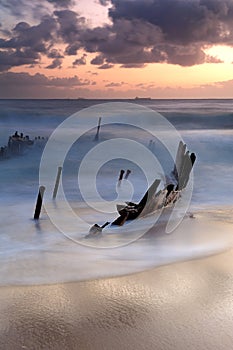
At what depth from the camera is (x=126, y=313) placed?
381 cm

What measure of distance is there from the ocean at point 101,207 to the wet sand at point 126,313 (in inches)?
15.4

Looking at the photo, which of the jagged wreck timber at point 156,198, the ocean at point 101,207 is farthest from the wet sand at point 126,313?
the jagged wreck timber at point 156,198

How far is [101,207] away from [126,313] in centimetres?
572

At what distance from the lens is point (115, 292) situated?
4328 millimetres

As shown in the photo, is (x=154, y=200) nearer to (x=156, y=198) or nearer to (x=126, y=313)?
(x=156, y=198)

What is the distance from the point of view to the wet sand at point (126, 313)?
3354 millimetres

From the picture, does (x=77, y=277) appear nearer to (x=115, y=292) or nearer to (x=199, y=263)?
(x=115, y=292)

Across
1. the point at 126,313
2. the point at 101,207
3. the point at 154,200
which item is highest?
the point at 154,200

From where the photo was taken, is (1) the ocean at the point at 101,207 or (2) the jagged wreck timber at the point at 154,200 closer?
(1) the ocean at the point at 101,207

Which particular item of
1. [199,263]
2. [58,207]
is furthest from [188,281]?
[58,207]

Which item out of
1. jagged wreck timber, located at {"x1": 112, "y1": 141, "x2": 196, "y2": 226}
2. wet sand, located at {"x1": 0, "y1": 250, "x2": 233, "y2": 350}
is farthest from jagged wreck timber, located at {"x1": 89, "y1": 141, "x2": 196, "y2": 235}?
wet sand, located at {"x1": 0, "y1": 250, "x2": 233, "y2": 350}

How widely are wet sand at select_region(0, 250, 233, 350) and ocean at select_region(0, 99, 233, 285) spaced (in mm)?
390

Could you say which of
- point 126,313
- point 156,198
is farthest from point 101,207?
point 126,313

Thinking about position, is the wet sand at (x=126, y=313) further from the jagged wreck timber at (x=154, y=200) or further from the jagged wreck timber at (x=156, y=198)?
the jagged wreck timber at (x=156, y=198)
